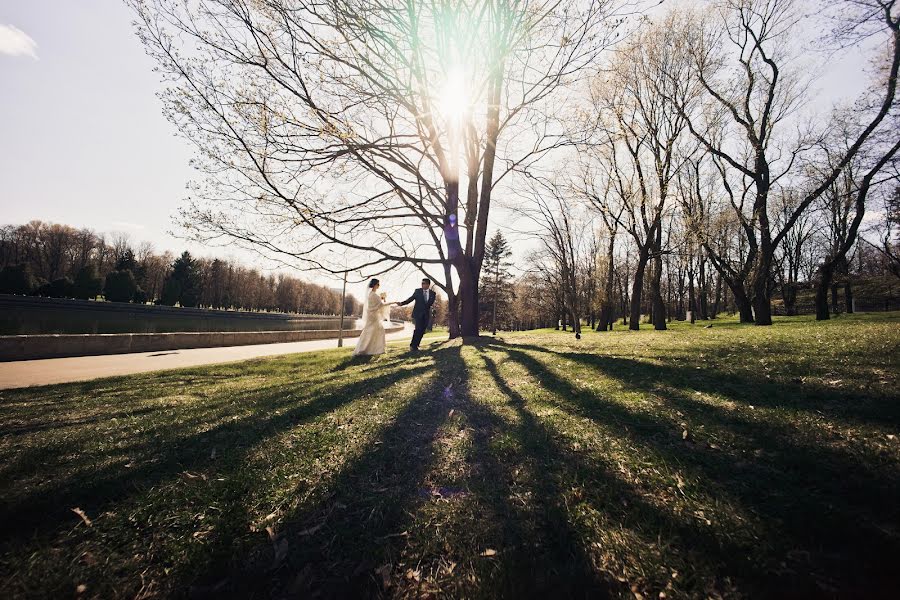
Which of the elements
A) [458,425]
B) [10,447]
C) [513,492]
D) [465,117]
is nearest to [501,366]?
[458,425]

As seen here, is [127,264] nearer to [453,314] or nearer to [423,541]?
[453,314]

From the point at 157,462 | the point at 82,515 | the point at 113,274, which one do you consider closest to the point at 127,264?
the point at 113,274

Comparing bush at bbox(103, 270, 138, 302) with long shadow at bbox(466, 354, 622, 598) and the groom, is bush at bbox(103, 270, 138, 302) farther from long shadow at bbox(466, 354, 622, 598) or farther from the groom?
→ long shadow at bbox(466, 354, 622, 598)

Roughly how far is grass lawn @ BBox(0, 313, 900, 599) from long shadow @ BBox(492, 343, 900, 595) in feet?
0.04

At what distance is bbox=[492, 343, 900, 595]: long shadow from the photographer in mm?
1784

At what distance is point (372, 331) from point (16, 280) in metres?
69.8

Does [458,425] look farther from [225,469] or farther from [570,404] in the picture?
[225,469]

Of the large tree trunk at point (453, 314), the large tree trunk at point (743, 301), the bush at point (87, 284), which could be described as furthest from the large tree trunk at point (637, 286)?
the bush at point (87, 284)

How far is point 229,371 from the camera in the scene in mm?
10078

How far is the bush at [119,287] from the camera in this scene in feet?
188

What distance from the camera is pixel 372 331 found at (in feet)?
39.1

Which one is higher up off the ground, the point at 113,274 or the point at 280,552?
the point at 113,274

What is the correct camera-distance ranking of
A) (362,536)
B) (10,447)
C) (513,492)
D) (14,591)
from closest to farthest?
(14,591)
(362,536)
(513,492)
(10,447)

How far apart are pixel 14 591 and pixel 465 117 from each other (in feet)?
37.9
